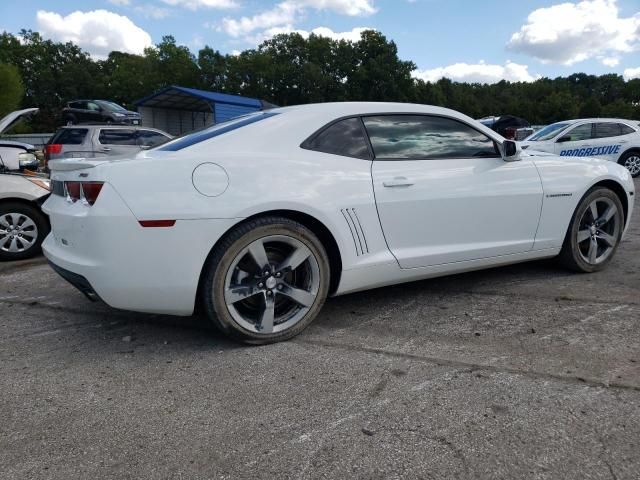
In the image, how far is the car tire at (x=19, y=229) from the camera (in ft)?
17.2

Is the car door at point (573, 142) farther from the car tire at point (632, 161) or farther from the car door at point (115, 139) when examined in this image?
the car door at point (115, 139)

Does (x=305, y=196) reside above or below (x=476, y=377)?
above

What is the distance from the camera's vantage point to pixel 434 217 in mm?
3279

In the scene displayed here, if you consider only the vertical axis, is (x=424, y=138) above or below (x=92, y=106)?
below

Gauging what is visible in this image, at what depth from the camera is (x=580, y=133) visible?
38.9ft

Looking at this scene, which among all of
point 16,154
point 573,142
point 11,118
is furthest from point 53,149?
point 573,142

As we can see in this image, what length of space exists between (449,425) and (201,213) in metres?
1.58

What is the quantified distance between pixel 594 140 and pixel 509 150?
10.2 meters

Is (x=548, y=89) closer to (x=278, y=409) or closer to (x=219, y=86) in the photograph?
(x=219, y=86)

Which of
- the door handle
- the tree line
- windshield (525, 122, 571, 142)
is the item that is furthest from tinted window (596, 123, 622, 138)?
the tree line

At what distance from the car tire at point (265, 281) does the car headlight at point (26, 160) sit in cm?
512

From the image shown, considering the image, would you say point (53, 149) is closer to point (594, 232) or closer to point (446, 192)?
point (446, 192)

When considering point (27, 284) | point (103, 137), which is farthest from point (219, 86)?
point (27, 284)

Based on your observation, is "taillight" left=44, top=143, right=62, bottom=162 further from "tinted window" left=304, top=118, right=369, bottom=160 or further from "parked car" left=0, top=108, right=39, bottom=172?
"tinted window" left=304, top=118, right=369, bottom=160
